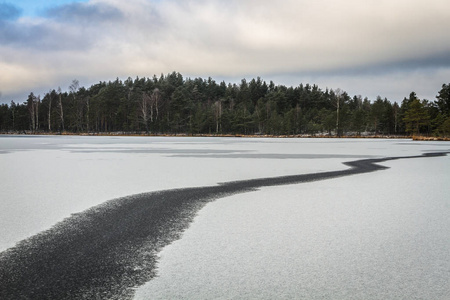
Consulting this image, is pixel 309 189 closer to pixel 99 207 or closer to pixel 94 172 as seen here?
pixel 99 207

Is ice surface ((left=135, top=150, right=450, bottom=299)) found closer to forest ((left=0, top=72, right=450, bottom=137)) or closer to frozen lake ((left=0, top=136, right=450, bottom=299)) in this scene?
frozen lake ((left=0, top=136, right=450, bottom=299))

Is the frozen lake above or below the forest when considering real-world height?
A: below

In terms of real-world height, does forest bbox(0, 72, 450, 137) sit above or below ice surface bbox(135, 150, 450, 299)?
above

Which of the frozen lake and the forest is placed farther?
the forest

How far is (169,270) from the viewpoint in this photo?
3.89 meters

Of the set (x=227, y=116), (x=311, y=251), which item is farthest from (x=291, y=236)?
(x=227, y=116)

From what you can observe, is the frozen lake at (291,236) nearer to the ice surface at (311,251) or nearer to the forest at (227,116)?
the ice surface at (311,251)

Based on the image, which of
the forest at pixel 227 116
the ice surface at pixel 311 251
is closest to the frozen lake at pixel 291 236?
the ice surface at pixel 311 251

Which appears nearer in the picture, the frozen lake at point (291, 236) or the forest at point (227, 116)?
the frozen lake at point (291, 236)

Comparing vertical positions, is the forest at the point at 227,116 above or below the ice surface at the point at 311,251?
above

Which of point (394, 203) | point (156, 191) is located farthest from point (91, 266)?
point (394, 203)

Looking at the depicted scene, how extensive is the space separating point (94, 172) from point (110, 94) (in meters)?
97.9

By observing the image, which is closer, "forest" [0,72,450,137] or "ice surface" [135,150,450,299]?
"ice surface" [135,150,450,299]

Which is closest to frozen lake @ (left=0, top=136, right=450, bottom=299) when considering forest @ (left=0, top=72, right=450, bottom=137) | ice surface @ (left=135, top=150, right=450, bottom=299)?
ice surface @ (left=135, top=150, right=450, bottom=299)
